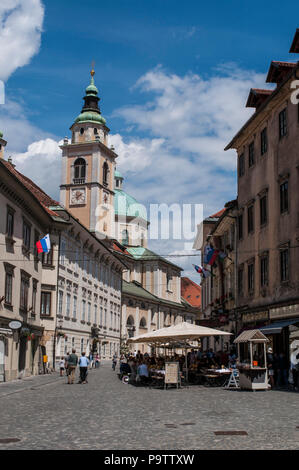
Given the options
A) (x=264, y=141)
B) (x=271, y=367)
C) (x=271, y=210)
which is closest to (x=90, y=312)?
(x=264, y=141)

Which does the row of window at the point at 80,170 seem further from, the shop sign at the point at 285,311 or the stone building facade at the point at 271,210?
the shop sign at the point at 285,311

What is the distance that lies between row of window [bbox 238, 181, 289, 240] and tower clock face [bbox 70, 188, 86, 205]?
180ft

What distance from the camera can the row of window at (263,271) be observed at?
1209 inches

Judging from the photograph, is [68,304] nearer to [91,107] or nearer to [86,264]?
[86,264]

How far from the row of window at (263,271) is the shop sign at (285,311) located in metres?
1.49

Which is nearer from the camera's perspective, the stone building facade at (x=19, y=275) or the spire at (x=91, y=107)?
the stone building facade at (x=19, y=275)

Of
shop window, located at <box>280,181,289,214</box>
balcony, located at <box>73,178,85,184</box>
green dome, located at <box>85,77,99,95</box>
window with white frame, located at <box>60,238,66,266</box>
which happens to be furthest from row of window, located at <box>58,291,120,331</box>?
green dome, located at <box>85,77,99,95</box>

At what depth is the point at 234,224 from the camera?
41500 millimetres

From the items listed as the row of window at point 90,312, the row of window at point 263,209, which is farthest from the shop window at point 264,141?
the row of window at point 90,312

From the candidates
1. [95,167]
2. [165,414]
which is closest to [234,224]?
[165,414]

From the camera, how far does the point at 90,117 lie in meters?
94.0

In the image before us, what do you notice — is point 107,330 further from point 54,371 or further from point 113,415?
point 113,415

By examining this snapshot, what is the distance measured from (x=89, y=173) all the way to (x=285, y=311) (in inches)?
2565

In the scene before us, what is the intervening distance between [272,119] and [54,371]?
82.4ft
